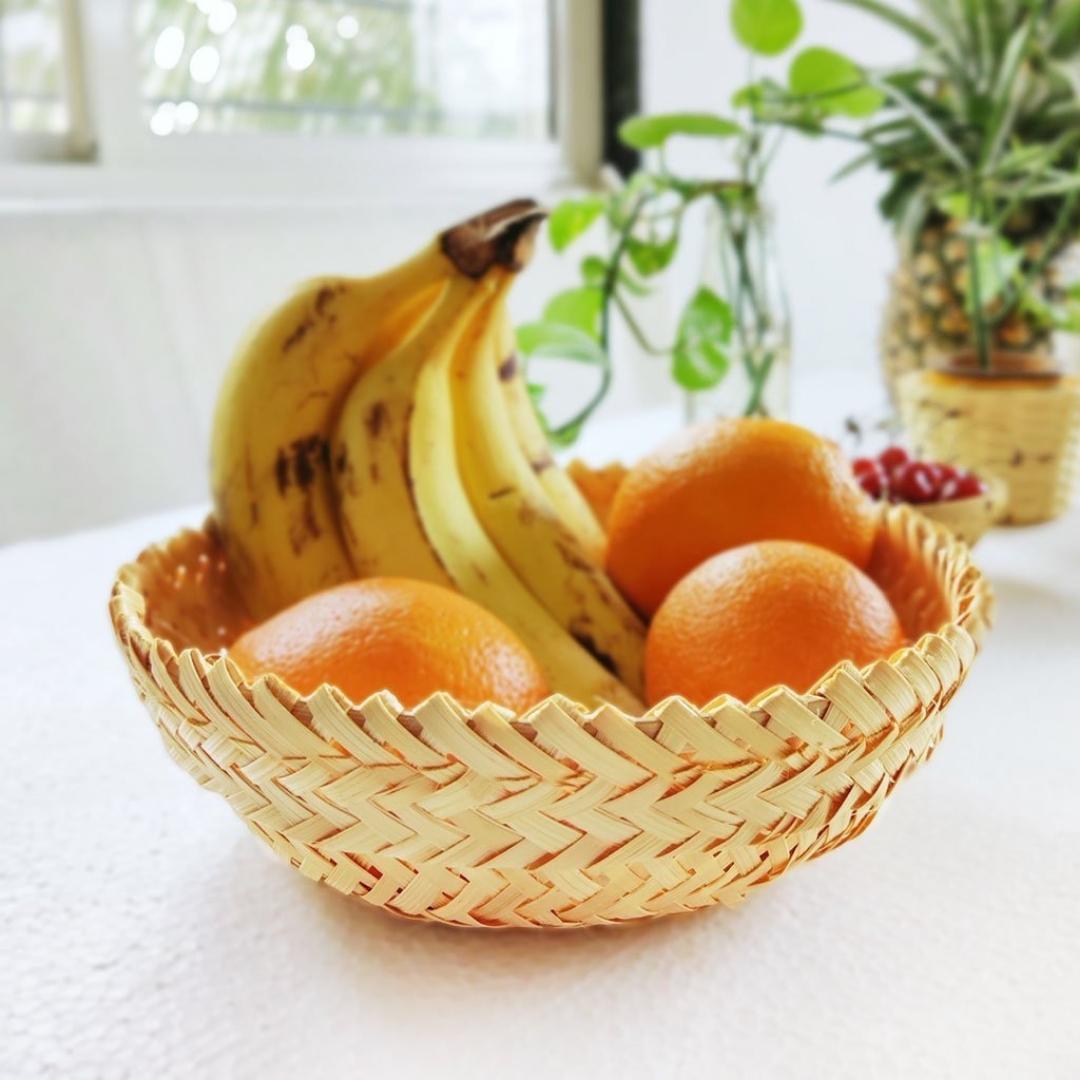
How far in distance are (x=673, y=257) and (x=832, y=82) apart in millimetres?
162

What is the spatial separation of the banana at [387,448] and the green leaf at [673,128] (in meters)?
0.35

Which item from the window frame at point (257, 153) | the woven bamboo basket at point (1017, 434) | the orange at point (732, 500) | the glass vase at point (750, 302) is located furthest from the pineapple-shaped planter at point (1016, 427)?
the window frame at point (257, 153)

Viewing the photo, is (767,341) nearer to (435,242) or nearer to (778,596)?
(435,242)

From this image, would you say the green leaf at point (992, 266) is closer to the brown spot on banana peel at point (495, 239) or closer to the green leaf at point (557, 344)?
the green leaf at point (557, 344)

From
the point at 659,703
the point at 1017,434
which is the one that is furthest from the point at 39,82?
the point at 659,703

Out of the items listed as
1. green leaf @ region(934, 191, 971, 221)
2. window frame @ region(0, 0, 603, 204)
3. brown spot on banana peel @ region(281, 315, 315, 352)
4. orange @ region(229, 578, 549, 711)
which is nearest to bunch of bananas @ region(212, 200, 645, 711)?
brown spot on banana peel @ region(281, 315, 315, 352)

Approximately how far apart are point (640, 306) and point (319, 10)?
1.86 ft

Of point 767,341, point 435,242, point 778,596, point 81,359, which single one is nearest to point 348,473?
point 435,242

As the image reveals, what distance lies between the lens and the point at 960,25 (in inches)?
39.5

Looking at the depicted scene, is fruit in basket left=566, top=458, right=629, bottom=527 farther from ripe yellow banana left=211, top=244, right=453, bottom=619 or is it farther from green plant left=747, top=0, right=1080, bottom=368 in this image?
green plant left=747, top=0, right=1080, bottom=368

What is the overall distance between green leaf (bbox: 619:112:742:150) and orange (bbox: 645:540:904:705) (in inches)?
18.9

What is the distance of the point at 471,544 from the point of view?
518mm

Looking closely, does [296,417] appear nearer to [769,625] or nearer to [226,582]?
[226,582]

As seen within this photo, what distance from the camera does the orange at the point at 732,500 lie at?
475 millimetres
